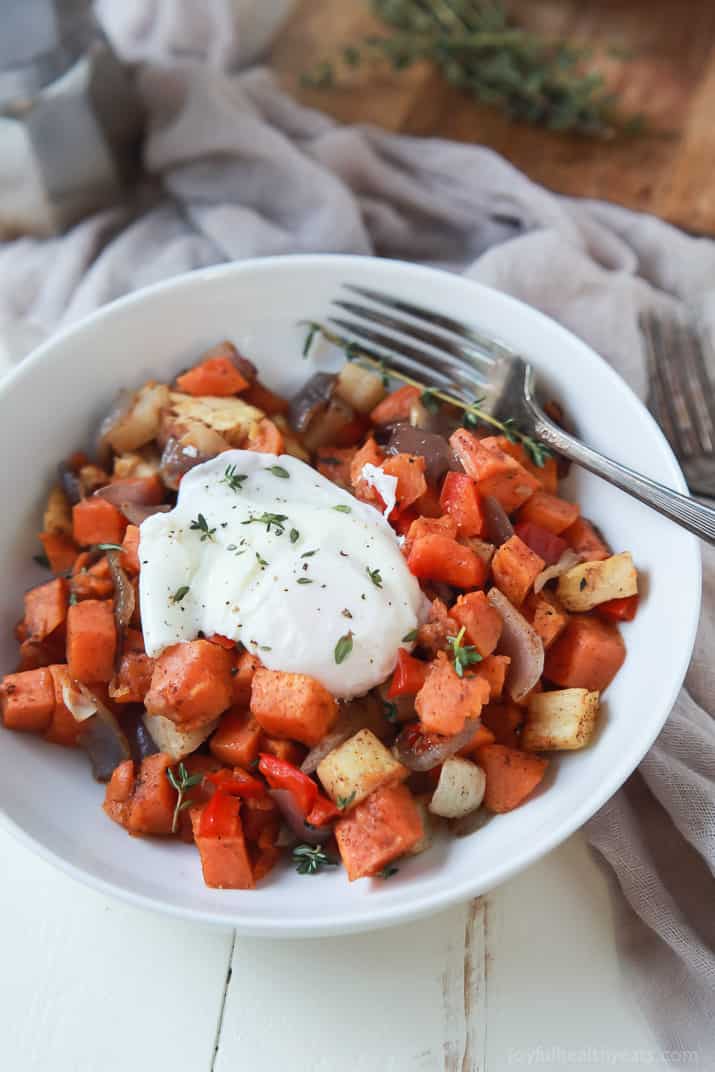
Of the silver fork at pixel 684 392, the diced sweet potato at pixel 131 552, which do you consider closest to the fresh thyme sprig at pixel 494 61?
the silver fork at pixel 684 392

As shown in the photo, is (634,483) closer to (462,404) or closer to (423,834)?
(462,404)

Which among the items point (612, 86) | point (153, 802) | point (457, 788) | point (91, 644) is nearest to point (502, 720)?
point (457, 788)

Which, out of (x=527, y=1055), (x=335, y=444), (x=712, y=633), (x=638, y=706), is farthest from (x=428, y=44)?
(x=527, y=1055)

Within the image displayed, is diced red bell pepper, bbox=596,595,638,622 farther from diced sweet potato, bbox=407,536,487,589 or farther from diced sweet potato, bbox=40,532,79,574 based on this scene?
diced sweet potato, bbox=40,532,79,574

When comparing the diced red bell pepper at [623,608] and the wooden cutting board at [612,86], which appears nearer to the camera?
the diced red bell pepper at [623,608]

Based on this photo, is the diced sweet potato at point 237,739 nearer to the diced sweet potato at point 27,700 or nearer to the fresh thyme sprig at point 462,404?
the diced sweet potato at point 27,700

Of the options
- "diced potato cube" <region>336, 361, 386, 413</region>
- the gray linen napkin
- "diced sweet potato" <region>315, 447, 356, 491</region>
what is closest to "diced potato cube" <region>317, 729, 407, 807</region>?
"diced sweet potato" <region>315, 447, 356, 491</region>
